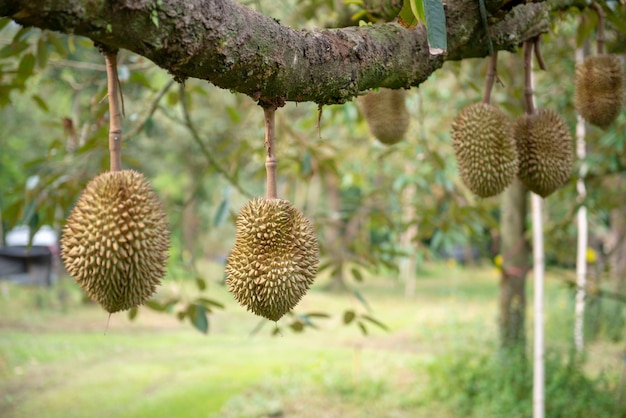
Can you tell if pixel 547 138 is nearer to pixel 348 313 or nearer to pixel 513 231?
pixel 348 313

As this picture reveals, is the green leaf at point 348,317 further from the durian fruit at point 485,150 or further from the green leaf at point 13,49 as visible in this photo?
the green leaf at point 13,49

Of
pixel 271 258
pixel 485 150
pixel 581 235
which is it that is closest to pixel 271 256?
→ pixel 271 258

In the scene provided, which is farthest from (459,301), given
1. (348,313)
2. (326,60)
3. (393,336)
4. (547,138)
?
(326,60)

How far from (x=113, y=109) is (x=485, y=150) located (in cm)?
93

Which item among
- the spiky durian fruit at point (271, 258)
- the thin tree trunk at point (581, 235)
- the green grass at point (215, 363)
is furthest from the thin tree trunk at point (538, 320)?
the spiky durian fruit at point (271, 258)

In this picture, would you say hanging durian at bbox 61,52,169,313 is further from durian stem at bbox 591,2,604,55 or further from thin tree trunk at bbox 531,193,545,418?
thin tree trunk at bbox 531,193,545,418

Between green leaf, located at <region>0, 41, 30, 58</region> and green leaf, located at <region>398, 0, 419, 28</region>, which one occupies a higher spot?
A: green leaf, located at <region>0, 41, 30, 58</region>

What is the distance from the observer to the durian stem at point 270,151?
1.06m

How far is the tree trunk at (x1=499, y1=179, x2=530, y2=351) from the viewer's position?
440cm

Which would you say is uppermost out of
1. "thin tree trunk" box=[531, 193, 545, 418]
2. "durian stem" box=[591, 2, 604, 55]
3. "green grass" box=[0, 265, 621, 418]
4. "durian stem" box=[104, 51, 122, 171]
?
"durian stem" box=[591, 2, 604, 55]

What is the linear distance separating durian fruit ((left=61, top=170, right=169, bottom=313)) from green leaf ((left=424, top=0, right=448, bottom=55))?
0.55m

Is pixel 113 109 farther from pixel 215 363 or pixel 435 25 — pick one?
pixel 215 363

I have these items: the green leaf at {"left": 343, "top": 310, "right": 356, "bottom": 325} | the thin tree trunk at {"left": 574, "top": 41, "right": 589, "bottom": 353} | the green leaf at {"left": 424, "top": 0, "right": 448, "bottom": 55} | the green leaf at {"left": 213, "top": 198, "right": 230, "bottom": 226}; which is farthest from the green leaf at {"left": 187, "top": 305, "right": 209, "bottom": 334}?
the thin tree trunk at {"left": 574, "top": 41, "right": 589, "bottom": 353}

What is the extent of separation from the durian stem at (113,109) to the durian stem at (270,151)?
0.25 m
